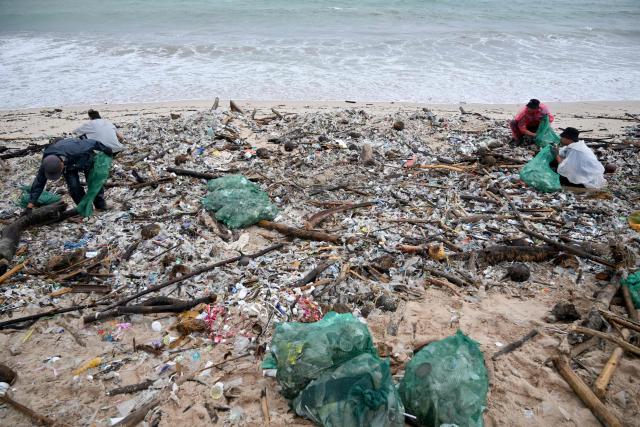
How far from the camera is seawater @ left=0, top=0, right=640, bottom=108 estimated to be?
1333 cm

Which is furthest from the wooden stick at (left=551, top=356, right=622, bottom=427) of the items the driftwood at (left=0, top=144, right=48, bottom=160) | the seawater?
the seawater

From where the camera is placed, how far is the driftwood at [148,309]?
429 centimetres

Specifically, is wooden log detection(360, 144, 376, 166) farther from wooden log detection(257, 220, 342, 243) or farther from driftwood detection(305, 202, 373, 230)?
wooden log detection(257, 220, 342, 243)

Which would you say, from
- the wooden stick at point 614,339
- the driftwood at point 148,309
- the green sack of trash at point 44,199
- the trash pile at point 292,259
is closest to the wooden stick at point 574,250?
the trash pile at point 292,259

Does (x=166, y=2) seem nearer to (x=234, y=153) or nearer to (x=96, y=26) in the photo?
(x=96, y=26)

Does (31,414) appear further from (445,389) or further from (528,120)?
(528,120)

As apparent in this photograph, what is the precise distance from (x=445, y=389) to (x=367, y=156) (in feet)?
17.5

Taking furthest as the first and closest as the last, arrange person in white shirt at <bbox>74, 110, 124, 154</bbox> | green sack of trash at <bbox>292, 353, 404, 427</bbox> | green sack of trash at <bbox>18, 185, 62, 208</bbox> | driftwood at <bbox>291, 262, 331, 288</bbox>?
green sack of trash at <bbox>18, 185, 62, 208</bbox> < person in white shirt at <bbox>74, 110, 124, 154</bbox> < driftwood at <bbox>291, 262, 331, 288</bbox> < green sack of trash at <bbox>292, 353, 404, 427</bbox>

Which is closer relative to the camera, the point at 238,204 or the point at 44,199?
the point at 238,204

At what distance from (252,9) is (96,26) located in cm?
947

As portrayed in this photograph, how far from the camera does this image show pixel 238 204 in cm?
606

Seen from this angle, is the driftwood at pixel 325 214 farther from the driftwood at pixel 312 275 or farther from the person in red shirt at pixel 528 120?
the person in red shirt at pixel 528 120

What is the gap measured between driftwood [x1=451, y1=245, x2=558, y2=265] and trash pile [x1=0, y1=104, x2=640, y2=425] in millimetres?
19

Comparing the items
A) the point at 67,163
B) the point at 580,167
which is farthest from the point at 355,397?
the point at 580,167
